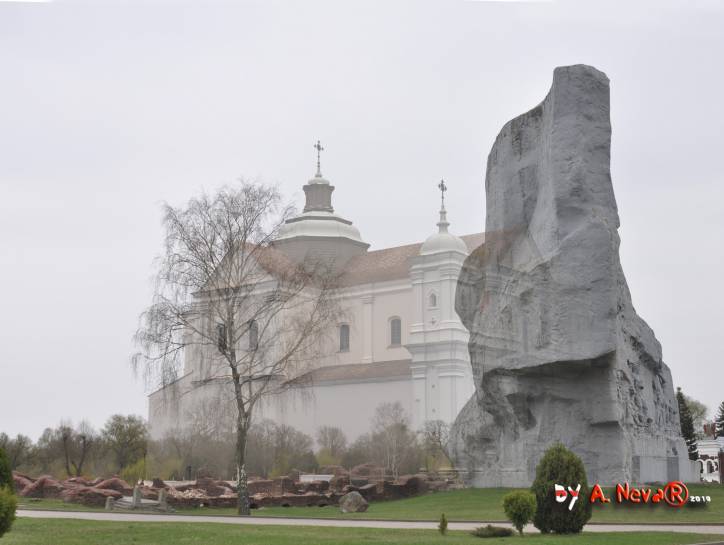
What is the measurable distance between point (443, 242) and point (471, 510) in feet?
160

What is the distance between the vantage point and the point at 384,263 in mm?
78125

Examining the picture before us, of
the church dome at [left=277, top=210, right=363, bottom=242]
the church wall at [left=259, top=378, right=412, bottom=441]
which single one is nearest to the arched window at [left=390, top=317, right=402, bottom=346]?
the church wall at [left=259, top=378, right=412, bottom=441]

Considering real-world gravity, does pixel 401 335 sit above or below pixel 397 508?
above

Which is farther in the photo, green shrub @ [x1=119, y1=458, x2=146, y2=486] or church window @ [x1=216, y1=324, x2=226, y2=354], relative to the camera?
green shrub @ [x1=119, y1=458, x2=146, y2=486]

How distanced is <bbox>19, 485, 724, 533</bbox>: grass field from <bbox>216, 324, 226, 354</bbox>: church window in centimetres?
422

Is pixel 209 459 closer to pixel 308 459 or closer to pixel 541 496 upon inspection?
pixel 308 459

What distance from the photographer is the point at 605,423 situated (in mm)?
21391

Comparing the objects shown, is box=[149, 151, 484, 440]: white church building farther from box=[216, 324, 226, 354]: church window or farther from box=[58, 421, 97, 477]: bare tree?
box=[216, 324, 226, 354]: church window

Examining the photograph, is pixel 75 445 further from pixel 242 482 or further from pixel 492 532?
pixel 492 532

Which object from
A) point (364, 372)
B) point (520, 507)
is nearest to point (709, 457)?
point (364, 372)

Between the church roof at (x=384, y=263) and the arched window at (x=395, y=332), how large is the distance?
3221 mm

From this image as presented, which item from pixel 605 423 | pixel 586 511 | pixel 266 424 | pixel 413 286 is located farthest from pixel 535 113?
pixel 413 286

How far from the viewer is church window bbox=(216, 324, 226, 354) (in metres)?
27.2

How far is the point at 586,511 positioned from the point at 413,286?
55.8 metres
